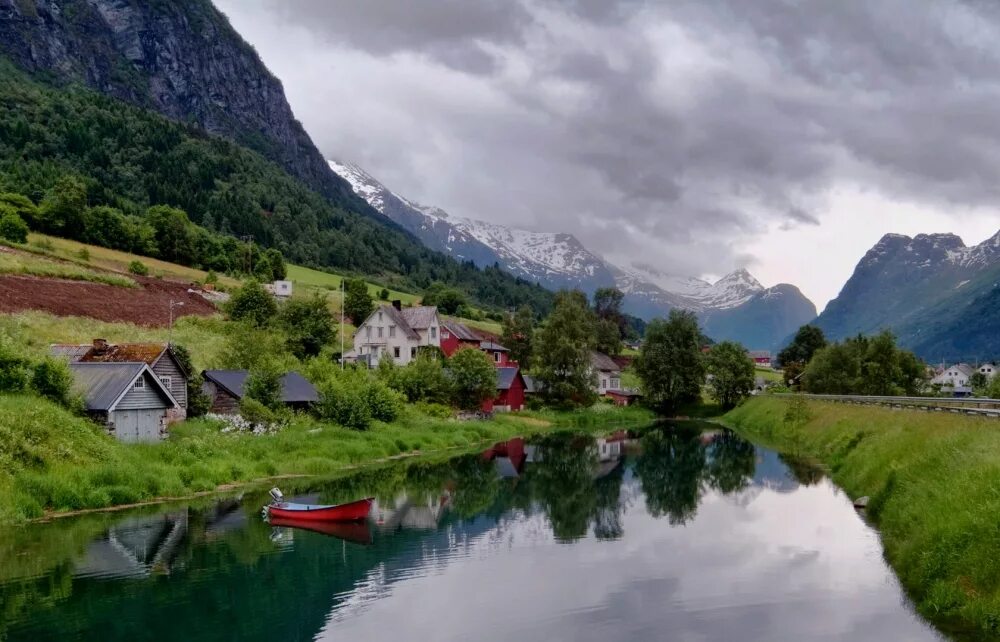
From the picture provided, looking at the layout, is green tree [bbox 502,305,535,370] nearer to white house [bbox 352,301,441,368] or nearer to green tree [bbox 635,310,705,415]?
green tree [bbox 635,310,705,415]

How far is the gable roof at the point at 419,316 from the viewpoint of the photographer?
104625 mm

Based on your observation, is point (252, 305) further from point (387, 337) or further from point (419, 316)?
point (419, 316)

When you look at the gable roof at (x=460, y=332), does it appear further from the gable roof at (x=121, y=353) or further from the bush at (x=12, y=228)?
the gable roof at (x=121, y=353)

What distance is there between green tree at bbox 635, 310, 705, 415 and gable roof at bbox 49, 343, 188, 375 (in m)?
72.8

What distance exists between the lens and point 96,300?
7975 centimetres

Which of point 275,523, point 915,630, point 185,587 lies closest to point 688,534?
point 915,630

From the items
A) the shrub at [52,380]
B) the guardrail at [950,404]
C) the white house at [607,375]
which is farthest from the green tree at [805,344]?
the shrub at [52,380]

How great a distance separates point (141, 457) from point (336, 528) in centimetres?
1308

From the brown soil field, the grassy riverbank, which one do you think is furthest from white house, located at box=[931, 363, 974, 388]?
the grassy riverbank

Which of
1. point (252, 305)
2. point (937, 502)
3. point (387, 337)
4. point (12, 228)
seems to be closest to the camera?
point (937, 502)

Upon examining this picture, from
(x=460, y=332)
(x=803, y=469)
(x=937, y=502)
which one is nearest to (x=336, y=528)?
(x=937, y=502)

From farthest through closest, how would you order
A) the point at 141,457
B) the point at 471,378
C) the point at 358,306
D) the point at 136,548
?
the point at 358,306 → the point at 471,378 → the point at 141,457 → the point at 136,548

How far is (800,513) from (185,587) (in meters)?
27.1

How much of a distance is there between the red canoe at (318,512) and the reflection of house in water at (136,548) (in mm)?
3811
